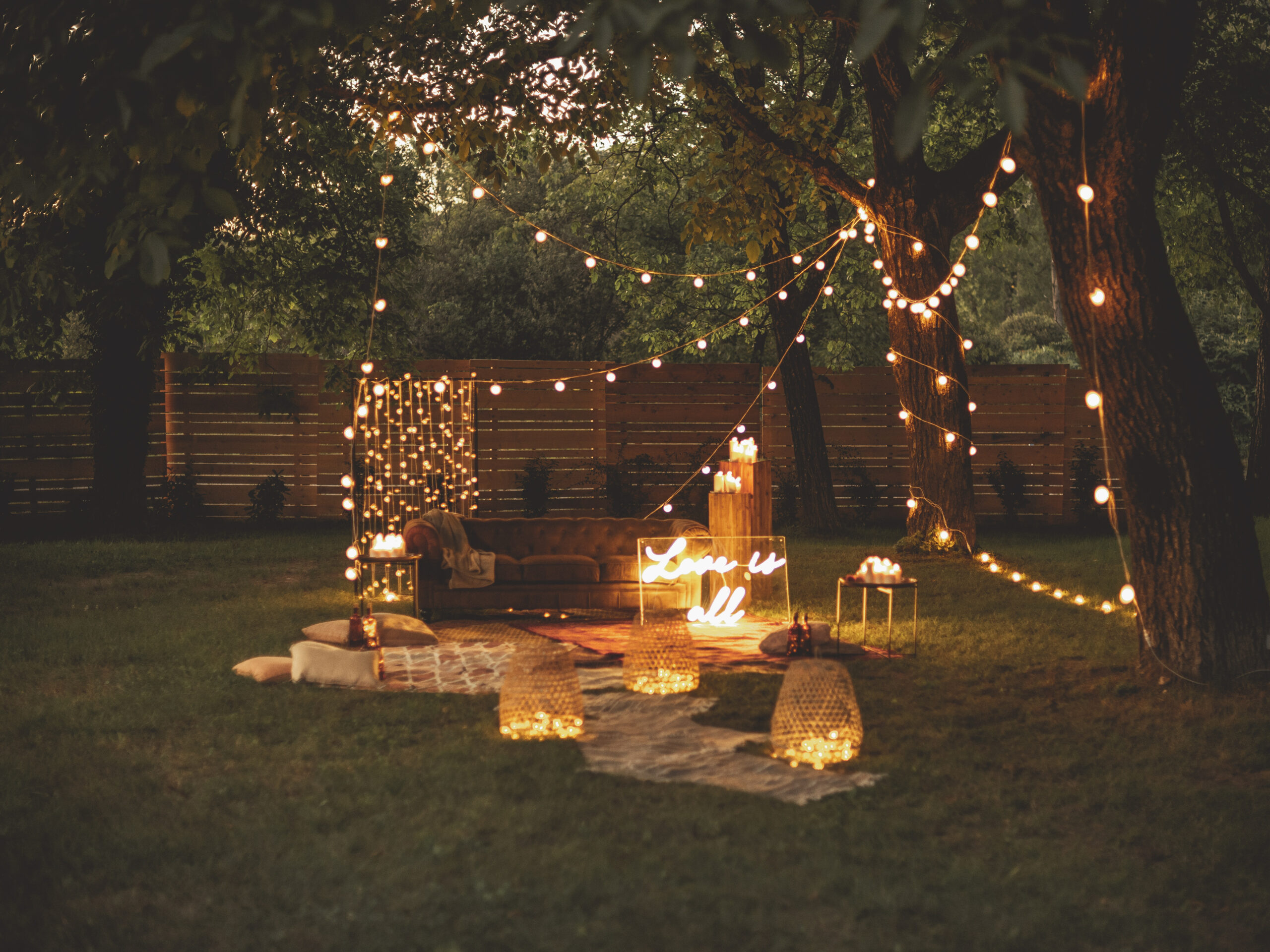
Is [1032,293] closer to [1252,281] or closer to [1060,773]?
[1252,281]

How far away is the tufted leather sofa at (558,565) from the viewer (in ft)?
26.6

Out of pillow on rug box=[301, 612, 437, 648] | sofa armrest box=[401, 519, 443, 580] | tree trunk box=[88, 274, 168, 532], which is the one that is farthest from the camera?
tree trunk box=[88, 274, 168, 532]

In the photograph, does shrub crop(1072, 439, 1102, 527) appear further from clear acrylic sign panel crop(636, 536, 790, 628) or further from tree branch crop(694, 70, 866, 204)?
clear acrylic sign panel crop(636, 536, 790, 628)

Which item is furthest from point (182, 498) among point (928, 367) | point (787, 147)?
point (928, 367)

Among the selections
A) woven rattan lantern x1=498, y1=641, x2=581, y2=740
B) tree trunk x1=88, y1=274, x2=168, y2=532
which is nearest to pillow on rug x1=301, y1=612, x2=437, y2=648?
woven rattan lantern x1=498, y1=641, x2=581, y2=740

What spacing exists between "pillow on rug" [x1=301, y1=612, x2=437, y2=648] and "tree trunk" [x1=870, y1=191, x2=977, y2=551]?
15.5 ft

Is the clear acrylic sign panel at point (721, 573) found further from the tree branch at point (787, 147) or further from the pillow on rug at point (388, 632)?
the tree branch at point (787, 147)

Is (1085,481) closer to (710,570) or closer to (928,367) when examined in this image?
(928,367)

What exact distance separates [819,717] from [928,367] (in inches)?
231

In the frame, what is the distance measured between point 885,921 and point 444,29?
278 inches

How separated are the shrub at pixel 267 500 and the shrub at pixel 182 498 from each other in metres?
0.64

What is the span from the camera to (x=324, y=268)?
12438 millimetres

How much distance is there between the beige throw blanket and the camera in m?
8.06

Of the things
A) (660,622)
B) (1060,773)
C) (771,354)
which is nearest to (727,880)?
(1060,773)
